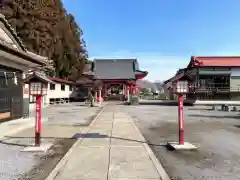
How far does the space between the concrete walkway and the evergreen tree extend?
19.7 metres

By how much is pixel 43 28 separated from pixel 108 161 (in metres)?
24.8

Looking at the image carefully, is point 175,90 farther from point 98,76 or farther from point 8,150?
point 98,76

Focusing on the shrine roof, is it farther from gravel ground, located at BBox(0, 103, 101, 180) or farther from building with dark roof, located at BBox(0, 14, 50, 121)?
Result: gravel ground, located at BBox(0, 103, 101, 180)

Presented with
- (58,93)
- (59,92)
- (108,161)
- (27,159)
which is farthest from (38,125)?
(59,92)

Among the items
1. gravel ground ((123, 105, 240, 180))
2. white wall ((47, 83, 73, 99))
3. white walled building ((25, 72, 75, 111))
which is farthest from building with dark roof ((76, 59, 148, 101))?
gravel ground ((123, 105, 240, 180))

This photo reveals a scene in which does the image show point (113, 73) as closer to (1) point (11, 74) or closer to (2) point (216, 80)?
(2) point (216, 80)

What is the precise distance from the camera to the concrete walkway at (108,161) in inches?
220

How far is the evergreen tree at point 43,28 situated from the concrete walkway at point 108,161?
19677mm

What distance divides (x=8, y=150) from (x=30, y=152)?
0.75 m

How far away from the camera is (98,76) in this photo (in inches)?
1823

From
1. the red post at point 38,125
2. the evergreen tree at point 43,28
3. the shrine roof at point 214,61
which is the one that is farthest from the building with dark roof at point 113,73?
the red post at point 38,125

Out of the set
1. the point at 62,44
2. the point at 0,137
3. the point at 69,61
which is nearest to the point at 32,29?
the point at 62,44

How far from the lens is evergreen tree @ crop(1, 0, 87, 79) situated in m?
25.7

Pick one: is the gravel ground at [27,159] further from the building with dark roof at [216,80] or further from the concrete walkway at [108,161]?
the building with dark roof at [216,80]
